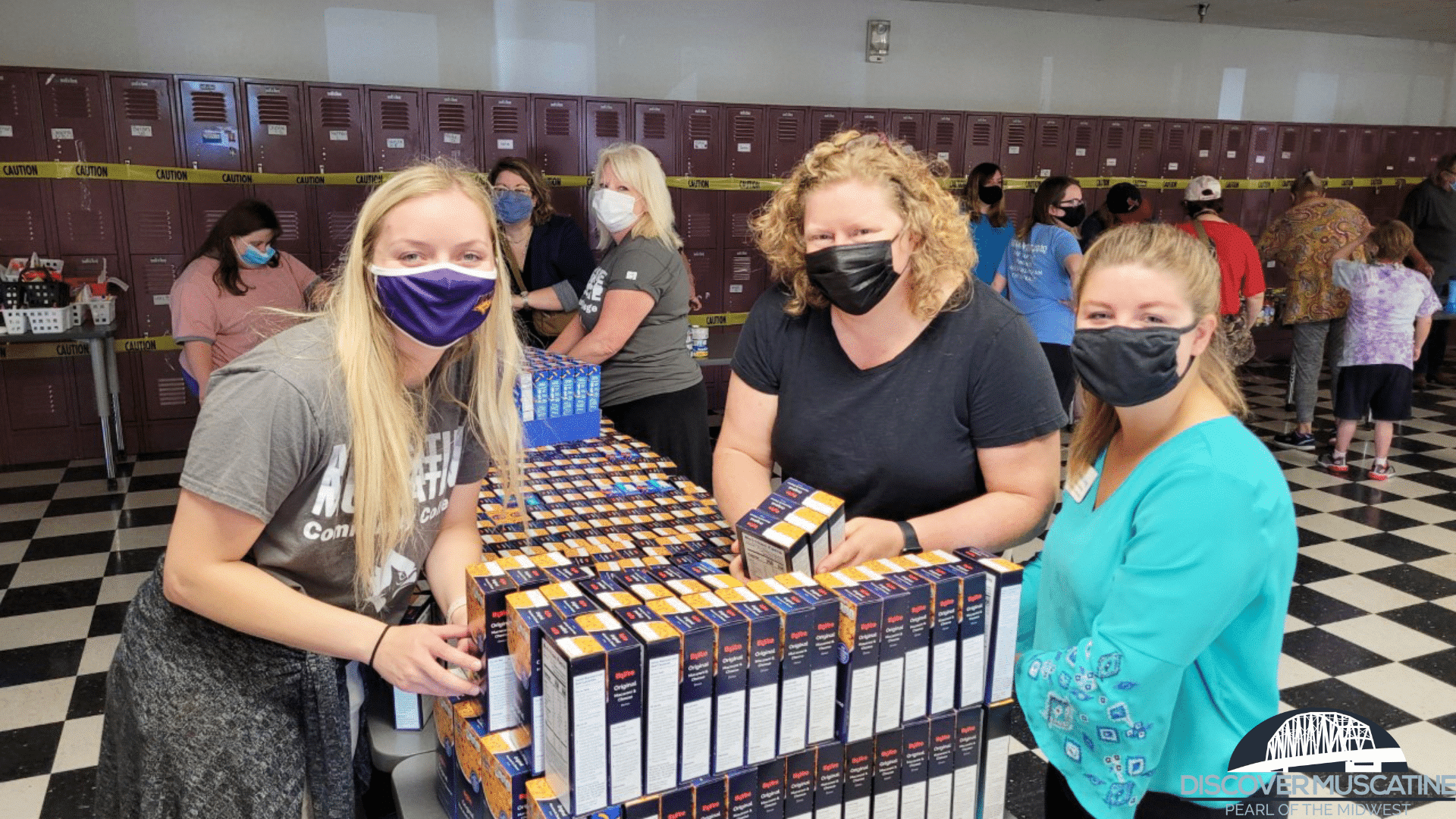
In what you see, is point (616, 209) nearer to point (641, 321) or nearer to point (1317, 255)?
point (641, 321)

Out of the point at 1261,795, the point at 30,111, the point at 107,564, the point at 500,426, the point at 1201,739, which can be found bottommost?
the point at 107,564

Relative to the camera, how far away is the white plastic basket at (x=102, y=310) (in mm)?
5910

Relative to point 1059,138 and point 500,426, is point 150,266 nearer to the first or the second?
point 500,426

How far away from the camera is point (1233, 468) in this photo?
Answer: 1.33 m

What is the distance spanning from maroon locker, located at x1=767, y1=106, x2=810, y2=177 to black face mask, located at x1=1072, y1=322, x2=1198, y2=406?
6633 millimetres

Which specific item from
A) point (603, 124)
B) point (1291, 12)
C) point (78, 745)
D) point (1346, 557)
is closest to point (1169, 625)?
point (78, 745)

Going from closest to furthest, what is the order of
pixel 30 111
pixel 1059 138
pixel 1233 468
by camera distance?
pixel 1233 468 → pixel 30 111 → pixel 1059 138

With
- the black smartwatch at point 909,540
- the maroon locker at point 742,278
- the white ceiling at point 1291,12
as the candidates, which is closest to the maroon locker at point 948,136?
the white ceiling at point 1291,12

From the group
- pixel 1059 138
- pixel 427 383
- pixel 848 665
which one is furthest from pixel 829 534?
pixel 1059 138

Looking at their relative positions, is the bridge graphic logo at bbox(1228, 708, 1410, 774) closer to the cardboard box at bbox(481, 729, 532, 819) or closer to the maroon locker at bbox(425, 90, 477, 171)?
the cardboard box at bbox(481, 729, 532, 819)

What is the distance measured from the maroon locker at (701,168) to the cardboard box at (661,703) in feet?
21.7

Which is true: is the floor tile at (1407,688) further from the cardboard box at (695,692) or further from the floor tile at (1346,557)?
the cardboard box at (695,692)

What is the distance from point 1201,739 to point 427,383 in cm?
137

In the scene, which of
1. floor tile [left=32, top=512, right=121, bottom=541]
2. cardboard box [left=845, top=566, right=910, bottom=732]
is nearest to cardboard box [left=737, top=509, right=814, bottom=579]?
cardboard box [left=845, top=566, right=910, bottom=732]
